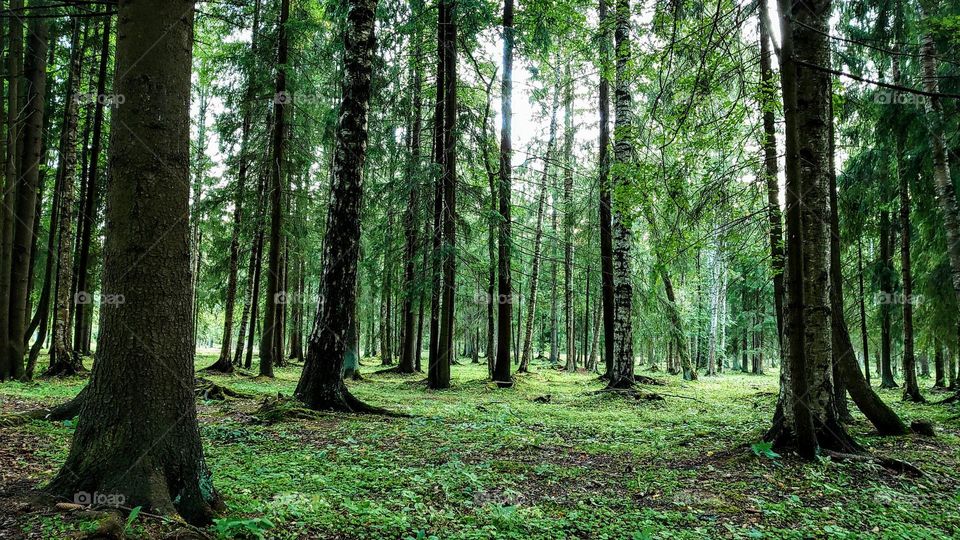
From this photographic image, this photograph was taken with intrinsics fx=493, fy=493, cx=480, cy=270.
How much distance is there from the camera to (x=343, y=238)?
299 inches

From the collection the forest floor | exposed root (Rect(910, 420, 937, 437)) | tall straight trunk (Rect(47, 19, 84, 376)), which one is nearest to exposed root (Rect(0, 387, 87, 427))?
the forest floor

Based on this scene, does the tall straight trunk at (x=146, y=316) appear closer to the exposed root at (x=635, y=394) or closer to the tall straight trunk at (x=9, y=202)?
the tall straight trunk at (x=9, y=202)

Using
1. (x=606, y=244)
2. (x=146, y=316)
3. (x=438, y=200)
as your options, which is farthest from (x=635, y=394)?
(x=146, y=316)

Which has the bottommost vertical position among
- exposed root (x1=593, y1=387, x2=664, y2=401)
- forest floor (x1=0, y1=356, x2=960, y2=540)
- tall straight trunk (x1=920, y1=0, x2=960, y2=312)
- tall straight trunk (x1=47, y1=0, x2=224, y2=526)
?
exposed root (x1=593, y1=387, x2=664, y2=401)

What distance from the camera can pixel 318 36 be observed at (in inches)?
642

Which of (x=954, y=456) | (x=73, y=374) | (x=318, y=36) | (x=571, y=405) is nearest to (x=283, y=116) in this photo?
(x=318, y=36)

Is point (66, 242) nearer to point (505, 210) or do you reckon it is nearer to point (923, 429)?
point (505, 210)

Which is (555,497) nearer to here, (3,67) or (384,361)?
(3,67)

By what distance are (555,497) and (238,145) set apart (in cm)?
1496

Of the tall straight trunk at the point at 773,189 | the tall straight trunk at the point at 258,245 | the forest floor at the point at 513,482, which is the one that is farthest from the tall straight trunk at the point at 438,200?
the tall straight trunk at the point at 773,189

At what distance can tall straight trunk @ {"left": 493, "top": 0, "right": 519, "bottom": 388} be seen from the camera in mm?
12656

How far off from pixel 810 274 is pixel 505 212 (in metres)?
8.39

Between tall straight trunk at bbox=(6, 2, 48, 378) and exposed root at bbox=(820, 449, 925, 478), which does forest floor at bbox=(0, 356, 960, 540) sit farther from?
tall straight trunk at bbox=(6, 2, 48, 378)

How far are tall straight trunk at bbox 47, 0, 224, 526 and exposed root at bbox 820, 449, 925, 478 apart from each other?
5824 mm
